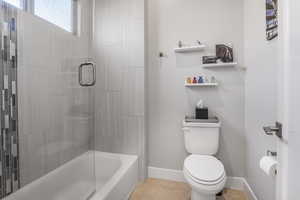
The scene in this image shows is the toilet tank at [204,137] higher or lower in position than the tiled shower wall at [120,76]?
lower

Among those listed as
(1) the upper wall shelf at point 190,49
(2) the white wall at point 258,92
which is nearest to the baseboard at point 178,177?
(2) the white wall at point 258,92

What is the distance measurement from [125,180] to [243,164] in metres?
1.35

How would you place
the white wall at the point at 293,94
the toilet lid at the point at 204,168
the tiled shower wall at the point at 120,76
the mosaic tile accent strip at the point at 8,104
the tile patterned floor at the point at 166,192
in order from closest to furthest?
the white wall at the point at 293,94, the mosaic tile accent strip at the point at 8,104, the toilet lid at the point at 204,168, the tile patterned floor at the point at 166,192, the tiled shower wall at the point at 120,76

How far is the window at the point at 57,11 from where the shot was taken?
4.72ft

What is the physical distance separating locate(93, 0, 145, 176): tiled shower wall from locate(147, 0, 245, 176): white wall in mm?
175

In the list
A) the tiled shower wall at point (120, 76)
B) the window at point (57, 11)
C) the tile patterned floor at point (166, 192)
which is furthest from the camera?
the tiled shower wall at point (120, 76)

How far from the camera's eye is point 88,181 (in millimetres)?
1762

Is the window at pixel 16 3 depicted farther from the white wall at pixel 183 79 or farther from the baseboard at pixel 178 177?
the baseboard at pixel 178 177

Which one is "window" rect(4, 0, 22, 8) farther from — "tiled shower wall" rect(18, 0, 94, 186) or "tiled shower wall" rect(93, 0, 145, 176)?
"tiled shower wall" rect(93, 0, 145, 176)

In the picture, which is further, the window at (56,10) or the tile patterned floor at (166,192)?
the tile patterned floor at (166,192)

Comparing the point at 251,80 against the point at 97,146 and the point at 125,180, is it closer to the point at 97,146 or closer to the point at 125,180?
the point at 125,180

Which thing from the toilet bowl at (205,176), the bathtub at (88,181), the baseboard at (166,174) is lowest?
the baseboard at (166,174)

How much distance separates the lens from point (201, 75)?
1890 mm

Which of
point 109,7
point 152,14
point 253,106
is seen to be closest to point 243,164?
point 253,106
